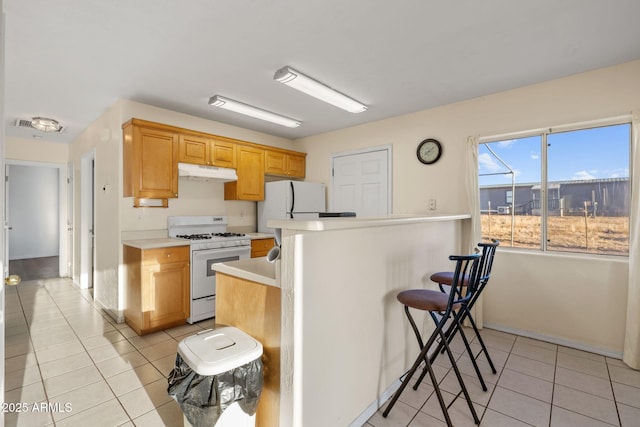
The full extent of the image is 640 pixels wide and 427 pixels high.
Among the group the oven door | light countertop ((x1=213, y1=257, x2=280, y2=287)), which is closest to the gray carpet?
the oven door

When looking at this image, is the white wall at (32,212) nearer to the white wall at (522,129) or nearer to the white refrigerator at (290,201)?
the white refrigerator at (290,201)

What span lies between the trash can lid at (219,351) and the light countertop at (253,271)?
0.30 metres

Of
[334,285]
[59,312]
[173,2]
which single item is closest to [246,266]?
[334,285]

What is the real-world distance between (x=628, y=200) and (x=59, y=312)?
20.3ft

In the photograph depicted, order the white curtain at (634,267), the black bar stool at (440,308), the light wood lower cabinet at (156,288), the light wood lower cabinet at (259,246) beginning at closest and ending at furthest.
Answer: the black bar stool at (440,308) → the white curtain at (634,267) → the light wood lower cabinet at (156,288) → the light wood lower cabinet at (259,246)

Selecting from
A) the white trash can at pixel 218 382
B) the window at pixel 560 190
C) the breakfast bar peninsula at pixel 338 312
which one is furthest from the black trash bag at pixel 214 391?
the window at pixel 560 190

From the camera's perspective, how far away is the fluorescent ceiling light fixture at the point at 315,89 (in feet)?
8.47

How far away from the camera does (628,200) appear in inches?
102

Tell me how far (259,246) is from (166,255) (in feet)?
4.04

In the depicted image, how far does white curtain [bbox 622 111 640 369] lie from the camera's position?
2424 mm

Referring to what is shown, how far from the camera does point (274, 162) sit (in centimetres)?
467

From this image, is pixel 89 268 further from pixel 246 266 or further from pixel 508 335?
pixel 508 335

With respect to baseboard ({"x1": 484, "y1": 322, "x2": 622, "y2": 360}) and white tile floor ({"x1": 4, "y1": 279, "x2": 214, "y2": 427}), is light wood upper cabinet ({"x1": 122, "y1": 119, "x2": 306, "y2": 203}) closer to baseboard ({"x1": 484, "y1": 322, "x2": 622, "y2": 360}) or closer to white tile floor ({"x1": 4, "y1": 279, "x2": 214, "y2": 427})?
white tile floor ({"x1": 4, "y1": 279, "x2": 214, "y2": 427})

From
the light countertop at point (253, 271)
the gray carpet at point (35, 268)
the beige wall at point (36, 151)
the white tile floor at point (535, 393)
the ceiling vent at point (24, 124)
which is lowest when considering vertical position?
the white tile floor at point (535, 393)
